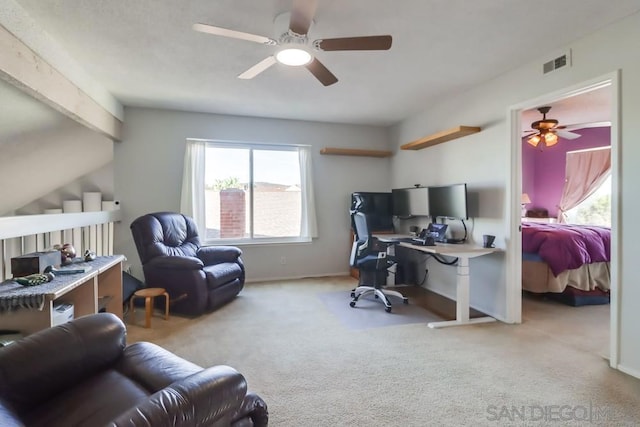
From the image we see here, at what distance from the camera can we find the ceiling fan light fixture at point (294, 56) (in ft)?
7.34

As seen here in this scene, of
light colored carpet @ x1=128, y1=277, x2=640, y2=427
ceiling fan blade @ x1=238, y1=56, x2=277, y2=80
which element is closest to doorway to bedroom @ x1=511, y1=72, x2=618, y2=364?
light colored carpet @ x1=128, y1=277, x2=640, y2=427

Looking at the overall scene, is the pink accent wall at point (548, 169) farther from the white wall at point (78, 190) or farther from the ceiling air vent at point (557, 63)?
the white wall at point (78, 190)

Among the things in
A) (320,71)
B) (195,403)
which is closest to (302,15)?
(320,71)

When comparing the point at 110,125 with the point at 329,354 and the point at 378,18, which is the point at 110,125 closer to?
the point at 378,18

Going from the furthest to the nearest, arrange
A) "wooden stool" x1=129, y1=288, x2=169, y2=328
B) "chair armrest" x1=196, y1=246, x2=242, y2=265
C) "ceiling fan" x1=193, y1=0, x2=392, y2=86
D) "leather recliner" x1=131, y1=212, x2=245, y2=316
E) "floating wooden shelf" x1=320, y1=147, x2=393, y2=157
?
"floating wooden shelf" x1=320, y1=147, x2=393, y2=157, "chair armrest" x1=196, y1=246, x2=242, y2=265, "leather recliner" x1=131, y1=212, x2=245, y2=316, "wooden stool" x1=129, y1=288, x2=169, y2=328, "ceiling fan" x1=193, y1=0, x2=392, y2=86

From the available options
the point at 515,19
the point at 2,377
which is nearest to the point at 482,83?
the point at 515,19

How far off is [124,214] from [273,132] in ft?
→ 7.57

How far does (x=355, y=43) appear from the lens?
2.05 meters

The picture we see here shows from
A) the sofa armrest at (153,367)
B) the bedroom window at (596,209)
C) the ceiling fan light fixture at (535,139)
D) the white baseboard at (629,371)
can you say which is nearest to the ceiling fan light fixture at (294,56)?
the sofa armrest at (153,367)

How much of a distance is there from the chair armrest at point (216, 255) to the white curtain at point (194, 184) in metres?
0.60

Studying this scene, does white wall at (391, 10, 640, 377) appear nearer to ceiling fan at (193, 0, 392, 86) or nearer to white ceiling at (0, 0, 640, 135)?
white ceiling at (0, 0, 640, 135)

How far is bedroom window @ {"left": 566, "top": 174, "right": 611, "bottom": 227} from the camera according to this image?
5934mm

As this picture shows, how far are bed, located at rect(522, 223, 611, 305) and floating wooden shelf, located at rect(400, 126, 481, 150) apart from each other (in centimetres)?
160

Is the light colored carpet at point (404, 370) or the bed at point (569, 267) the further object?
the bed at point (569, 267)
